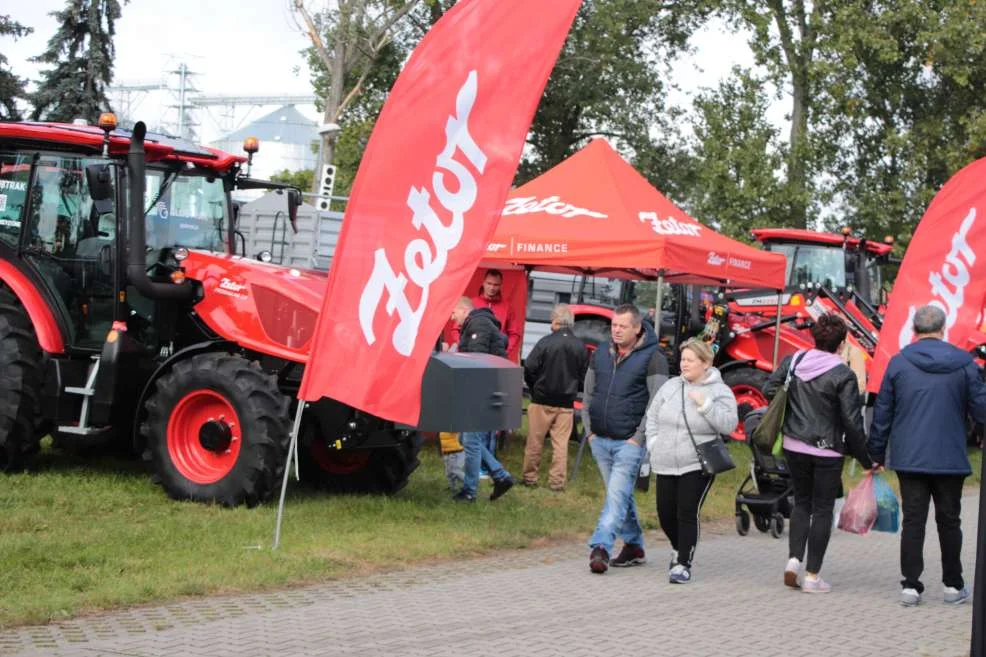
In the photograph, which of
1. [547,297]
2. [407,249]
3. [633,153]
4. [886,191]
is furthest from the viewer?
[633,153]

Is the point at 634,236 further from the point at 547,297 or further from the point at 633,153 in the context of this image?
the point at 633,153

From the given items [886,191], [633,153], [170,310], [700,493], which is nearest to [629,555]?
[700,493]

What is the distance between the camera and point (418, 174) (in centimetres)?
911

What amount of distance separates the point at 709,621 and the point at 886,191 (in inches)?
1064

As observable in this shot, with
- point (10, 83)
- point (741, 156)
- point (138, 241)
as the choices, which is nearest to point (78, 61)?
point (10, 83)

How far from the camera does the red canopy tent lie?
14.3 metres

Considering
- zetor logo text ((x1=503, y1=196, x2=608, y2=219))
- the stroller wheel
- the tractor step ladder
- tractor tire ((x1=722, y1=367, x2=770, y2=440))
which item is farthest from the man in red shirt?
the tractor step ladder

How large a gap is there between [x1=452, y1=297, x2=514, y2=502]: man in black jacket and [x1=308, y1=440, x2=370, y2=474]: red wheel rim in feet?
2.89

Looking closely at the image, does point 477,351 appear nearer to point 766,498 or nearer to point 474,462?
point 474,462

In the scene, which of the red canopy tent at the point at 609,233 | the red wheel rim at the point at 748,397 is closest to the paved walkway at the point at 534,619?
the red canopy tent at the point at 609,233

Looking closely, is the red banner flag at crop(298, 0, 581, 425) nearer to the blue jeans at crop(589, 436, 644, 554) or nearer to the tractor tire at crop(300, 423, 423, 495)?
the blue jeans at crop(589, 436, 644, 554)

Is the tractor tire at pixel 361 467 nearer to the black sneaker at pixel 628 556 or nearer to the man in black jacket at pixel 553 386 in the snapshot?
the man in black jacket at pixel 553 386

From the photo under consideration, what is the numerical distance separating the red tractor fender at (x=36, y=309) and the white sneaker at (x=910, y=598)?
267 inches

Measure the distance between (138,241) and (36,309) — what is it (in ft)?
3.62
